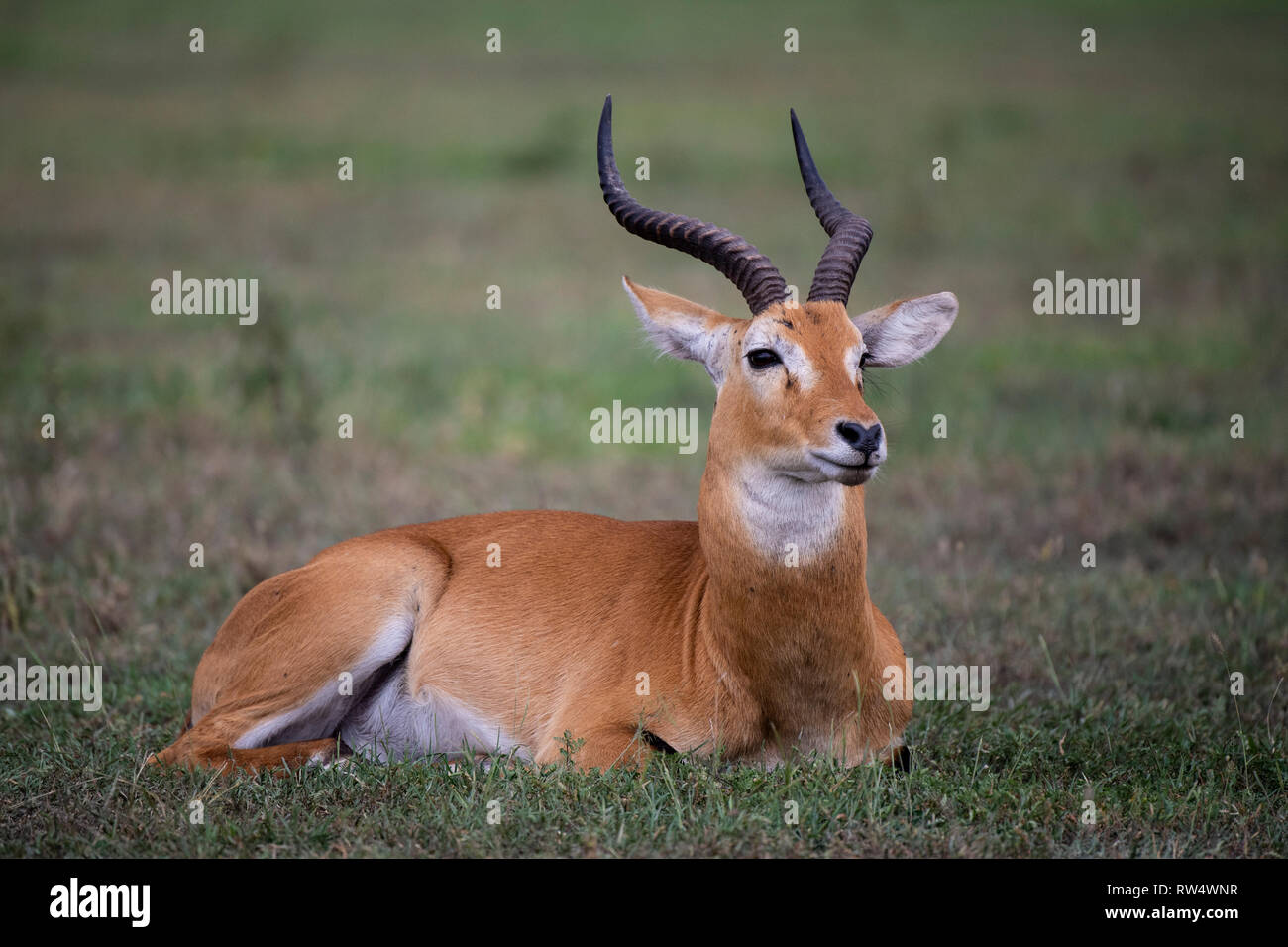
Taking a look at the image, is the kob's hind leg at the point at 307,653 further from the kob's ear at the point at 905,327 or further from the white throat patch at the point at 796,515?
the kob's ear at the point at 905,327

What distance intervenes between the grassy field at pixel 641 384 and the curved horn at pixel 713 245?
0.61 metres

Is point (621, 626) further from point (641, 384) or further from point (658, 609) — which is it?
point (641, 384)

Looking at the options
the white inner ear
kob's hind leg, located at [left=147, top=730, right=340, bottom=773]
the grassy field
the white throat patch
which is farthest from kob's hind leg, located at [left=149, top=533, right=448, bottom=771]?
the white throat patch

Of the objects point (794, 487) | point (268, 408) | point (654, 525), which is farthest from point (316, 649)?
point (268, 408)

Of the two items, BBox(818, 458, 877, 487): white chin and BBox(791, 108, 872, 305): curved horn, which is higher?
BBox(791, 108, 872, 305): curved horn

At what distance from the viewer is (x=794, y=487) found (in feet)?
16.7

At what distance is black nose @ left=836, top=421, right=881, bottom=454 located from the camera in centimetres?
474

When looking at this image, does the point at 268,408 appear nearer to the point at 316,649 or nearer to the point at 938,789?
the point at 316,649

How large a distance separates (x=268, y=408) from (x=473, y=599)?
5.88 m

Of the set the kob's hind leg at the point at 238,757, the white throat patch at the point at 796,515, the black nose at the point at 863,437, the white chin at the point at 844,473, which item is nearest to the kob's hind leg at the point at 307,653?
the kob's hind leg at the point at 238,757

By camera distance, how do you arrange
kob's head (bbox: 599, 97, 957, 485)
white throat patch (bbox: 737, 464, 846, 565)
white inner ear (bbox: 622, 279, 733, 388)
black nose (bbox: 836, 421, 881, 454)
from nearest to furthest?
black nose (bbox: 836, 421, 881, 454)
kob's head (bbox: 599, 97, 957, 485)
white throat patch (bbox: 737, 464, 846, 565)
white inner ear (bbox: 622, 279, 733, 388)

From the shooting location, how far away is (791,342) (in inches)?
204

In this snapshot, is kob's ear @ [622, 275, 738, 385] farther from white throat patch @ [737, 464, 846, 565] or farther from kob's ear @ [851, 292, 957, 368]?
white throat patch @ [737, 464, 846, 565]

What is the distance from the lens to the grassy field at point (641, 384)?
5.11 m
